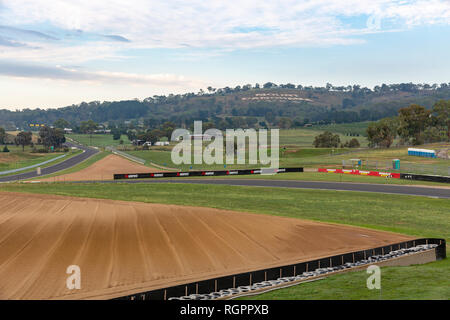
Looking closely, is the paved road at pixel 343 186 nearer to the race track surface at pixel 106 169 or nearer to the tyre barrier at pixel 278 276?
the race track surface at pixel 106 169

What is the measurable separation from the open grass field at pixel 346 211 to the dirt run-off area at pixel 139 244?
4.22 m

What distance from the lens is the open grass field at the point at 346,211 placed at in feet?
53.8

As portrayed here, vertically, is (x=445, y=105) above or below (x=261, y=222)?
above

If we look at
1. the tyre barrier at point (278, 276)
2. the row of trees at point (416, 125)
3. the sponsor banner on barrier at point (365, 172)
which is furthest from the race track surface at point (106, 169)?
the row of trees at point (416, 125)

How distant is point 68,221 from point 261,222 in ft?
44.3

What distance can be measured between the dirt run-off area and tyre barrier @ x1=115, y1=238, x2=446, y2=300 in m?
2.41

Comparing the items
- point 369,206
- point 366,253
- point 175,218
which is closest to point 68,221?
point 175,218

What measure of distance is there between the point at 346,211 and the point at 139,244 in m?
21.1

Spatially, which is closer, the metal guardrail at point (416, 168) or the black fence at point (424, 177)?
the black fence at point (424, 177)

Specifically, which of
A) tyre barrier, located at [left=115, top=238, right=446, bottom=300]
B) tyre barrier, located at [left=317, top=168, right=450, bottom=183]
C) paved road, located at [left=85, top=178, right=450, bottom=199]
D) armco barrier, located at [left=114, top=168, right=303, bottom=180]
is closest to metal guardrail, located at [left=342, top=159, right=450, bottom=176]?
tyre barrier, located at [left=317, top=168, right=450, bottom=183]

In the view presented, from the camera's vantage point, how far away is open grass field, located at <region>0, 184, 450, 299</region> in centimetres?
1641

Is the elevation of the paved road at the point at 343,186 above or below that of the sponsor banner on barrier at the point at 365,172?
below
